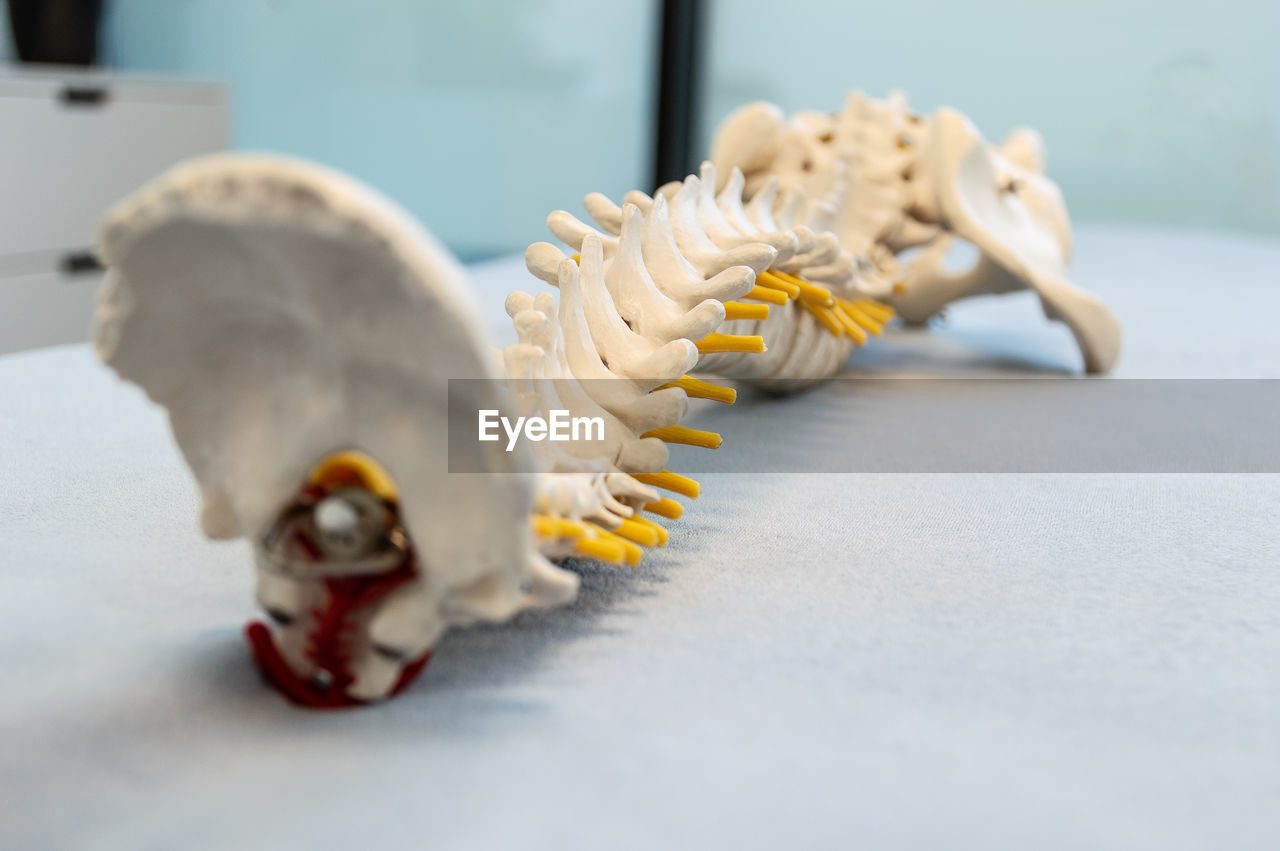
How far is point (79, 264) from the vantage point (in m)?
3.14

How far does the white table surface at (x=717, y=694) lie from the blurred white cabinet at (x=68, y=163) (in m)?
2.12

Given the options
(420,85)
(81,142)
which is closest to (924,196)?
(81,142)

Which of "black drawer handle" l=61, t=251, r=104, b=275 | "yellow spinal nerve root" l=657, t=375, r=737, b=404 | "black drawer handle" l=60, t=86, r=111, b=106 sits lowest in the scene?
"black drawer handle" l=61, t=251, r=104, b=275

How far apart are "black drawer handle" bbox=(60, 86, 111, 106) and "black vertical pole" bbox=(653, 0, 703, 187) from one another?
2055 mm

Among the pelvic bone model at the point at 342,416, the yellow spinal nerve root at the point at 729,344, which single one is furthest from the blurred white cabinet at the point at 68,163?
the pelvic bone model at the point at 342,416

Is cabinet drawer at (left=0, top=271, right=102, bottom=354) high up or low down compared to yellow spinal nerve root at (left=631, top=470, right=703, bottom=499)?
down

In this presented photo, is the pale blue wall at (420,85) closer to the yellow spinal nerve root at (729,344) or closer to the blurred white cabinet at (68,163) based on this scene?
the blurred white cabinet at (68,163)

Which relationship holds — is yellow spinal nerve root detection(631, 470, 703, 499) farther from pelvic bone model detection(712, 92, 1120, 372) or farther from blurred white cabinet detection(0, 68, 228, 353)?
blurred white cabinet detection(0, 68, 228, 353)

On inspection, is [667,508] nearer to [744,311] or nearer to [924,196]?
[744,311]

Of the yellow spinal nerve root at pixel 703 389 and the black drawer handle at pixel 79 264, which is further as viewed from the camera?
the black drawer handle at pixel 79 264

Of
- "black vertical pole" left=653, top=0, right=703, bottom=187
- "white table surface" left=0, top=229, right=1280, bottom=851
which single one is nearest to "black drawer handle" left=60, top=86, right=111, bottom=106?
"black vertical pole" left=653, top=0, right=703, bottom=187

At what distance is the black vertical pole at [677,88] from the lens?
450cm

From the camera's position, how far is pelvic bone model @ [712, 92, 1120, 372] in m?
1.69

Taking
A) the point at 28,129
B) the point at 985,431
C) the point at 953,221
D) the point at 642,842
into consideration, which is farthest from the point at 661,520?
the point at 28,129
